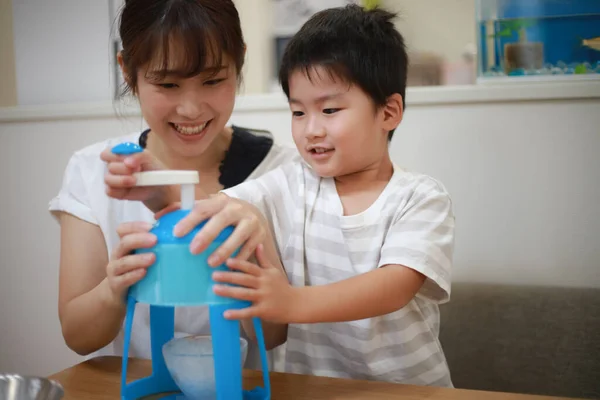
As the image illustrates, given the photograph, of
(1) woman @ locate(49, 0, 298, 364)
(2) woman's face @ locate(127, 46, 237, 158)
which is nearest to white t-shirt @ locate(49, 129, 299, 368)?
(1) woman @ locate(49, 0, 298, 364)

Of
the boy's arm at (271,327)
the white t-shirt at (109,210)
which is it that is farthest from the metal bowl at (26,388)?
the white t-shirt at (109,210)

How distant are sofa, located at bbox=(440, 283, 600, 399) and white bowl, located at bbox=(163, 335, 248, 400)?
0.75 metres

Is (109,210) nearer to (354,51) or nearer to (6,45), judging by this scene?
(354,51)

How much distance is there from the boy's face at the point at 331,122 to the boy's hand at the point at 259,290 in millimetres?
257

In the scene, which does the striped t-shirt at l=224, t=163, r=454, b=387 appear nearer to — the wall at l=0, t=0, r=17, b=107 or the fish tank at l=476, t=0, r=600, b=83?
the fish tank at l=476, t=0, r=600, b=83

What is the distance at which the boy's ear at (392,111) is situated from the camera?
92 centimetres

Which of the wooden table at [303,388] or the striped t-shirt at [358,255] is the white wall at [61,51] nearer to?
the striped t-shirt at [358,255]

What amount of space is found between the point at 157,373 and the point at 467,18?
162 centimetres

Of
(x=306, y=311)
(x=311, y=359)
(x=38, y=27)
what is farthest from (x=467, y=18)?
(x=306, y=311)

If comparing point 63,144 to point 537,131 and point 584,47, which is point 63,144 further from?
point 584,47

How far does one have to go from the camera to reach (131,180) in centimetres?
64

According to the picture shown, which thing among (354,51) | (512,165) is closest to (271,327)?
(354,51)

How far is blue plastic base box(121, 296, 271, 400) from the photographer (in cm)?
60

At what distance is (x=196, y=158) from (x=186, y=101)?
0.70ft
